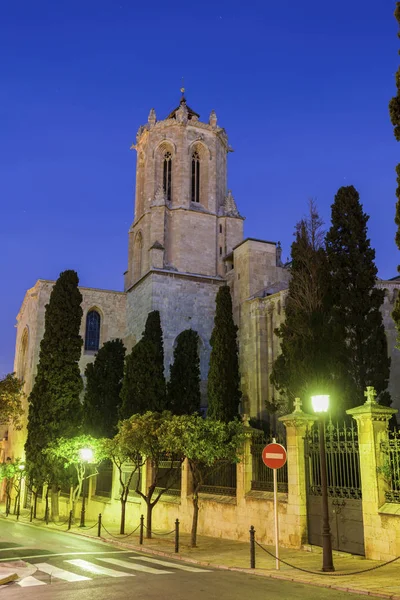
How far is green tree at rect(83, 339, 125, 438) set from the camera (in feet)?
90.1

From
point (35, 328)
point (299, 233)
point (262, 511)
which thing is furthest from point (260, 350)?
point (262, 511)

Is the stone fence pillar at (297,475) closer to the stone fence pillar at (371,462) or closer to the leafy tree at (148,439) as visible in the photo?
the stone fence pillar at (371,462)

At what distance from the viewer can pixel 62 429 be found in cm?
2514

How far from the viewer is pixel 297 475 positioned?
1369cm

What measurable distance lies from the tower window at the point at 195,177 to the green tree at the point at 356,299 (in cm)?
2238

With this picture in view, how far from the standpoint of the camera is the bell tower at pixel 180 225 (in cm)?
3909

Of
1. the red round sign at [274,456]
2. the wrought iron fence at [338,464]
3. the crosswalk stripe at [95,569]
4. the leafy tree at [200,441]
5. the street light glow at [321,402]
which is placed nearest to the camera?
the crosswalk stripe at [95,569]

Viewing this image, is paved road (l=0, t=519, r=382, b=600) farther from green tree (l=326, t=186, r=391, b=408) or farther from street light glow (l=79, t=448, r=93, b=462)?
green tree (l=326, t=186, r=391, b=408)

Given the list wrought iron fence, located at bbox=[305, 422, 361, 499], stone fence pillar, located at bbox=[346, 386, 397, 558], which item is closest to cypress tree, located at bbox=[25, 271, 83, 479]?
wrought iron fence, located at bbox=[305, 422, 361, 499]

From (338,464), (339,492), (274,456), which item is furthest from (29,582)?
(338,464)

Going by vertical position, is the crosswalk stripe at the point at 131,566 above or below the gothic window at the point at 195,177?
below

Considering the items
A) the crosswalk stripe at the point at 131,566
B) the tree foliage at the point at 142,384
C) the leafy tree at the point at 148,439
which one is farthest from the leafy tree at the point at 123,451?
the crosswalk stripe at the point at 131,566

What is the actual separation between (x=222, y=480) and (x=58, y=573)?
25.7ft

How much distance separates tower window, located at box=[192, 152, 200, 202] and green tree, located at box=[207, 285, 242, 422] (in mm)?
16510
